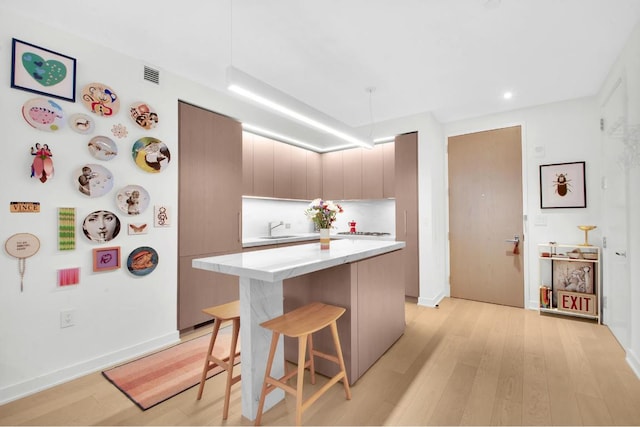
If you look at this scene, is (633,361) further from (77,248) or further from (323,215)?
(77,248)

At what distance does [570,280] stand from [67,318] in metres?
5.14

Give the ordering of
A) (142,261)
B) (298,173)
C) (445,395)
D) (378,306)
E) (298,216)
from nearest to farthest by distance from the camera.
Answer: (445,395) → (378,306) → (142,261) → (298,173) → (298,216)

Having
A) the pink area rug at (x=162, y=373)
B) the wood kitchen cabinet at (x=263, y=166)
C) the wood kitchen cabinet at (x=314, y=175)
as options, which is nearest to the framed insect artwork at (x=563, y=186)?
the wood kitchen cabinet at (x=314, y=175)

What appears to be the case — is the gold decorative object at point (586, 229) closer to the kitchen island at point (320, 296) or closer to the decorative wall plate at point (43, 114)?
the kitchen island at point (320, 296)

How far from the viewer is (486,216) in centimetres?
410

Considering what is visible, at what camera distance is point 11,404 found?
6.36 feet

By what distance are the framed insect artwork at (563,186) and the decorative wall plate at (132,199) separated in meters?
4.60

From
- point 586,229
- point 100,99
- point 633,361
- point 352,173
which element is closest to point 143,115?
point 100,99

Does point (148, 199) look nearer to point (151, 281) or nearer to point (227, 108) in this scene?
point (151, 281)

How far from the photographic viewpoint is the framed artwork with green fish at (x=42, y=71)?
2.02 m

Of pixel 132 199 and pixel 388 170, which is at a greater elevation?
pixel 388 170

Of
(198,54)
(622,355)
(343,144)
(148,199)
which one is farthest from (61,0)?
(622,355)

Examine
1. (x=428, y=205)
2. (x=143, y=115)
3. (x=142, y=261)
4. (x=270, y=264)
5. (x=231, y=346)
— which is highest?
(x=143, y=115)

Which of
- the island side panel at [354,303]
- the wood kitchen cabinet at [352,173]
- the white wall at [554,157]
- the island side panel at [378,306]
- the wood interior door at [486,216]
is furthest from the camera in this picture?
the wood kitchen cabinet at [352,173]
